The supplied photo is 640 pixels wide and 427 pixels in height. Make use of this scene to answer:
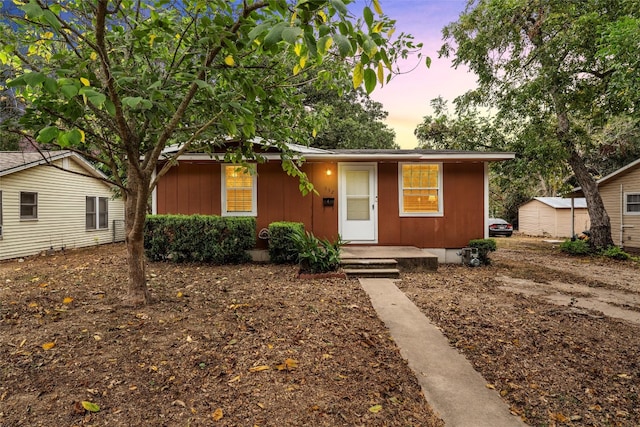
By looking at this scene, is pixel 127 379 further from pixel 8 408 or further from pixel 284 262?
pixel 284 262

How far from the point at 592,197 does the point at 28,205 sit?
18350mm

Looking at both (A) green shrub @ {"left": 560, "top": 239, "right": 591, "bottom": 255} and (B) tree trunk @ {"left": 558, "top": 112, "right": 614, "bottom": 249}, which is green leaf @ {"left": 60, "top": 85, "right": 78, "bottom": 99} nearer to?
(B) tree trunk @ {"left": 558, "top": 112, "right": 614, "bottom": 249}

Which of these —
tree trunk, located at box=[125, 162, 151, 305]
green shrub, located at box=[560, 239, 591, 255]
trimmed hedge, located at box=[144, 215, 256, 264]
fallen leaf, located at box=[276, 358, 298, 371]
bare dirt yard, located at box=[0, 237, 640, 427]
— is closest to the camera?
bare dirt yard, located at box=[0, 237, 640, 427]

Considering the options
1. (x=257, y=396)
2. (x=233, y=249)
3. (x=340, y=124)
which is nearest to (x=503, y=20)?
(x=340, y=124)

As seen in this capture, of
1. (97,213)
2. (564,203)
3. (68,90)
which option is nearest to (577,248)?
(564,203)

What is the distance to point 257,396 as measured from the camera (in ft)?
6.96

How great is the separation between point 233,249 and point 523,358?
5549 mm

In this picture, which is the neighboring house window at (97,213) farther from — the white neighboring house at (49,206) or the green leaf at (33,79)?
the green leaf at (33,79)

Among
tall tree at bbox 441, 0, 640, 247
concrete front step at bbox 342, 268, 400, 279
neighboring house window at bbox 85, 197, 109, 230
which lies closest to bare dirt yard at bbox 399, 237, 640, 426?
concrete front step at bbox 342, 268, 400, 279

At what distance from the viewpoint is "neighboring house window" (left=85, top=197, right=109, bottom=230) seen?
12539mm

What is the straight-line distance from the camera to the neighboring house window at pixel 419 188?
25.9 feet

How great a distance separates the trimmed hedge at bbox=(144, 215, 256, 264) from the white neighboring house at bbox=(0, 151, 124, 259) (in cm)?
261

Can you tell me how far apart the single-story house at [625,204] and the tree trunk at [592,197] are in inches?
63.3

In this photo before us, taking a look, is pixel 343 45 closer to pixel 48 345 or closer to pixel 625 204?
pixel 48 345
